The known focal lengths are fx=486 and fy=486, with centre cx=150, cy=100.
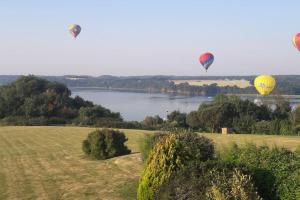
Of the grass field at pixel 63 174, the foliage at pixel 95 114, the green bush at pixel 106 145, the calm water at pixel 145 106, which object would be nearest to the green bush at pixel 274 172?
the grass field at pixel 63 174

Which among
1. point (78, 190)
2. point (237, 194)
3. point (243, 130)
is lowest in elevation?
point (243, 130)

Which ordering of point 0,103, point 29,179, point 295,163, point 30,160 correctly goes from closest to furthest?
point 295,163
point 29,179
point 30,160
point 0,103

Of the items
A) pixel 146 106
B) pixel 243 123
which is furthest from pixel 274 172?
pixel 146 106

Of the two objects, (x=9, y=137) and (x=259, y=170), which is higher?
(x=259, y=170)

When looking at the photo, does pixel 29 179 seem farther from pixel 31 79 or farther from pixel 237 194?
pixel 31 79

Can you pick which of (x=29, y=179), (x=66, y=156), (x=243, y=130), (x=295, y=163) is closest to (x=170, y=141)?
(x=295, y=163)

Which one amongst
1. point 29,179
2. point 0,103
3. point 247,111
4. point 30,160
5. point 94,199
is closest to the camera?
point 94,199
